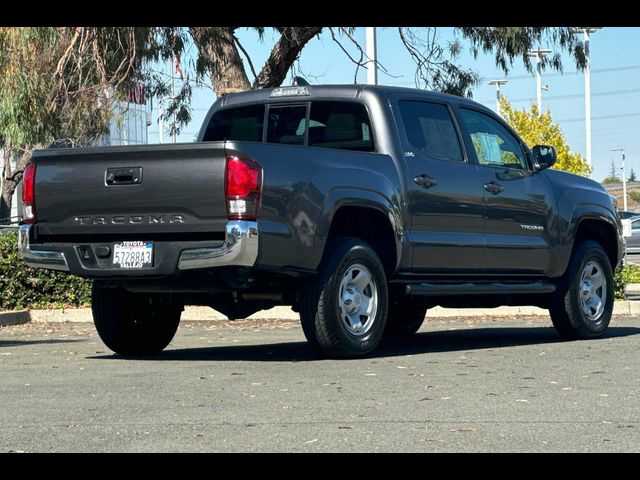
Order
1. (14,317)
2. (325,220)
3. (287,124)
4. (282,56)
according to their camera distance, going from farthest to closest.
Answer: (282,56)
(14,317)
(287,124)
(325,220)

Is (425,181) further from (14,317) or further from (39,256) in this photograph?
(14,317)

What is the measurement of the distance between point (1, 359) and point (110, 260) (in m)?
1.55

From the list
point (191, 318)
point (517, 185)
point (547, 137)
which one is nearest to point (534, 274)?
point (517, 185)

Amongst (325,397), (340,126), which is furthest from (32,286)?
(325,397)

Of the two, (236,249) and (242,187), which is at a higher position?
(242,187)

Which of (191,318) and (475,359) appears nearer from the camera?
(475,359)

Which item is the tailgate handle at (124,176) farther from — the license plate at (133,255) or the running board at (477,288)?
the running board at (477,288)

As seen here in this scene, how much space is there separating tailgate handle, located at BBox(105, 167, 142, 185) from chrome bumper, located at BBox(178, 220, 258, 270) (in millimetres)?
791

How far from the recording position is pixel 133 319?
36.6 feet

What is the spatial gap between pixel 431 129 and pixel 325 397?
396 cm

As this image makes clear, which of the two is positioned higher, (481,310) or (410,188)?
(410,188)

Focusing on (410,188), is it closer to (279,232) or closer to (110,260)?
(279,232)
